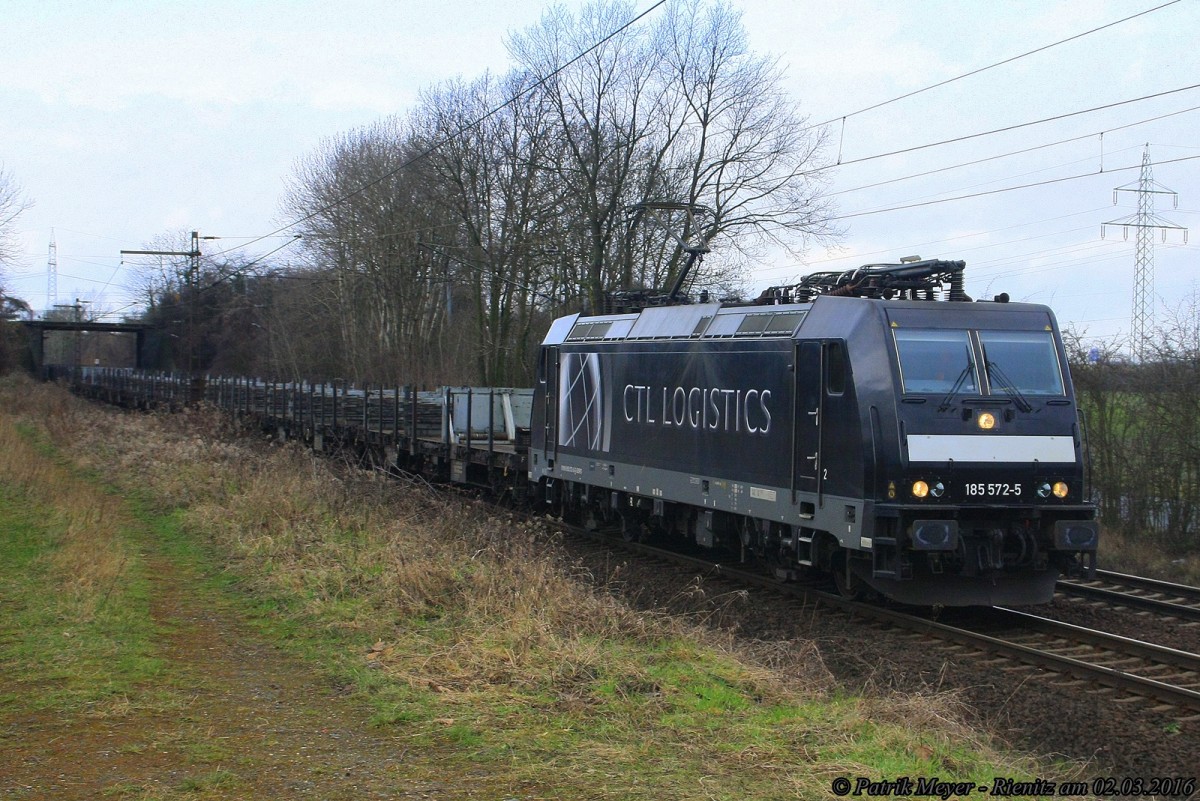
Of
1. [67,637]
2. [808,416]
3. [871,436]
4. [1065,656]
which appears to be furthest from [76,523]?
[1065,656]

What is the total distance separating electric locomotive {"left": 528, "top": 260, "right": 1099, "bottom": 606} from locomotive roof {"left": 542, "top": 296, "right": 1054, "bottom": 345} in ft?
0.08

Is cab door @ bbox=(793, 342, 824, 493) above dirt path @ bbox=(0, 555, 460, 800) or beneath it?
above

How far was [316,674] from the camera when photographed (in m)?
7.41

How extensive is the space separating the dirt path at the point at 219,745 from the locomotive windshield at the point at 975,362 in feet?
19.8

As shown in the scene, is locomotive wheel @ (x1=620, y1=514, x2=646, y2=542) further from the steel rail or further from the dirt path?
the dirt path

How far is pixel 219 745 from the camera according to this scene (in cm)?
579

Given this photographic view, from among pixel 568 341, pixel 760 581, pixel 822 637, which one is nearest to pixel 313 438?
pixel 568 341

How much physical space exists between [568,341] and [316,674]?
1020 centimetres

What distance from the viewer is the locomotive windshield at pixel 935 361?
10117mm

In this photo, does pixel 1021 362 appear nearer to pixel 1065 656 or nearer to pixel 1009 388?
pixel 1009 388

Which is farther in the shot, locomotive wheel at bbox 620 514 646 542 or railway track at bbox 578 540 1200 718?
locomotive wheel at bbox 620 514 646 542

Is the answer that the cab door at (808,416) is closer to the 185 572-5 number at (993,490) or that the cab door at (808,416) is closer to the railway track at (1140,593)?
the 185 572-5 number at (993,490)

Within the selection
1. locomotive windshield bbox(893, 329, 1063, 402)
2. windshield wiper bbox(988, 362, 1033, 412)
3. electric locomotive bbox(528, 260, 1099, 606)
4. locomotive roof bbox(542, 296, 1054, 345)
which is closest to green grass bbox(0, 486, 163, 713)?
electric locomotive bbox(528, 260, 1099, 606)

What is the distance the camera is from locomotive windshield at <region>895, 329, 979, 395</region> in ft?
33.2
